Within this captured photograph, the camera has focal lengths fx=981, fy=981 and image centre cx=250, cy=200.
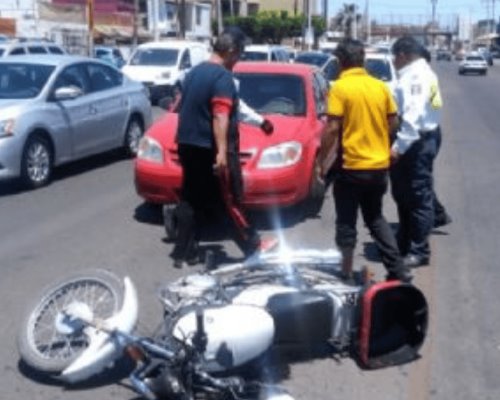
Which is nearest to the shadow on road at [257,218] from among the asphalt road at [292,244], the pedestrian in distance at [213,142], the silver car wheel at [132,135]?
the asphalt road at [292,244]

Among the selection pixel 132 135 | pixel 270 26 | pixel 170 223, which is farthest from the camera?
pixel 270 26

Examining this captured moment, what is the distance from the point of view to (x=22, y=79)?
12281 mm

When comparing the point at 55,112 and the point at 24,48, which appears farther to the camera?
the point at 24,48

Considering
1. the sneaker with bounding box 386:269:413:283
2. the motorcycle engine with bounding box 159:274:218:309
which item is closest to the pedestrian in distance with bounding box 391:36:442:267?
the sneaker with bounding box 386:269:413:283

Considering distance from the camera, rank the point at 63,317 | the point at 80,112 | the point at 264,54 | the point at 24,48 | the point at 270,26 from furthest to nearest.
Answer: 1. the point at 270,26
2. the point at 264,54
3. the point at 24,48
4. the point at 80,112
5. the point at 63,317

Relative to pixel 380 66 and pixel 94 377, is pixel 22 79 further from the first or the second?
pixel 380 66

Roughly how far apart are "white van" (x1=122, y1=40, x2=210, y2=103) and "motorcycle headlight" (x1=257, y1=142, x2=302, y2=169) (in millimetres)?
18286

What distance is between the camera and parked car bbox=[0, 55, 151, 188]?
1130cm

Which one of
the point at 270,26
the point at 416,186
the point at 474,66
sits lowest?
the point at 474,66

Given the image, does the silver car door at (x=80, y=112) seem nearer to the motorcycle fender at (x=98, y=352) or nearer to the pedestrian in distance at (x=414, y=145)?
the pedestrian in distance at (x=414, y=145)

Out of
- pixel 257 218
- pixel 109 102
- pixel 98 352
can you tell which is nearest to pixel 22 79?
pixel 109 102

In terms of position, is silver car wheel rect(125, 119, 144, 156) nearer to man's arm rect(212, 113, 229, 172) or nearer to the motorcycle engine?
man's arm rect(212, 113, 229, 172)

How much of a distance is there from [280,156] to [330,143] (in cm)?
276

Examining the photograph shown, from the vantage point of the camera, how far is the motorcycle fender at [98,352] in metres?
4.99
